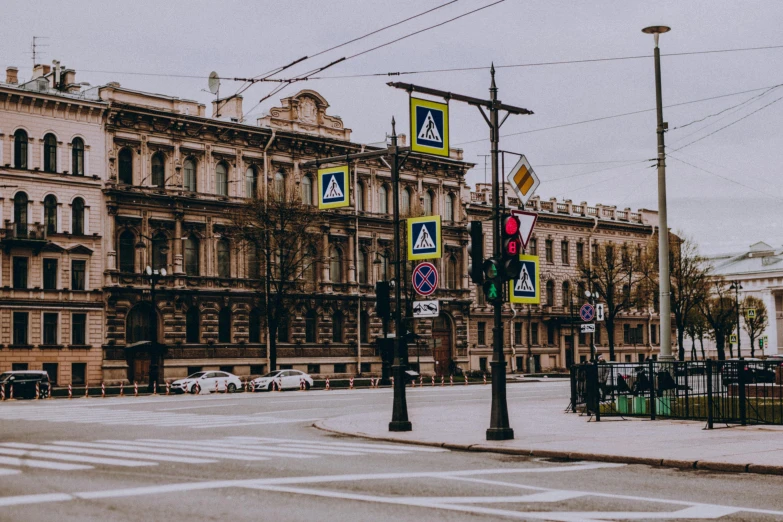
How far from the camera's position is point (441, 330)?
3123 inches

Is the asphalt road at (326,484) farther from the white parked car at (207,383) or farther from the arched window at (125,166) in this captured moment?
the arched window at (125,166)

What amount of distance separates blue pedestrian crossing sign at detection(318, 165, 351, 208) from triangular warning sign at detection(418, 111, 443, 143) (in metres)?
2.84

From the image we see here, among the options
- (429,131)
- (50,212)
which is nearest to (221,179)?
(50,212)

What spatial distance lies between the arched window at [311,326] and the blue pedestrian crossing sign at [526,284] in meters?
50.8

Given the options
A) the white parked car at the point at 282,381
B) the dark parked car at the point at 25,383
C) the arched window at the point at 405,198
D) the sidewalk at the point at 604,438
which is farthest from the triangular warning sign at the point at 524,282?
the arched window at the point at 405,198

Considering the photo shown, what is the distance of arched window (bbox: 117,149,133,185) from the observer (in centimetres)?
6047

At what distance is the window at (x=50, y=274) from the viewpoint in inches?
2237

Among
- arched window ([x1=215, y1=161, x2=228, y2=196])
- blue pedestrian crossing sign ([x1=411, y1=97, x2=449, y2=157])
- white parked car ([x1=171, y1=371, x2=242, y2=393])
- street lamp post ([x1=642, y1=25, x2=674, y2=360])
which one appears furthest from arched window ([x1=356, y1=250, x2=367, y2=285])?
blue pedestrian crossing sign ([x1=411, y1=97, x2=449, y2=157])

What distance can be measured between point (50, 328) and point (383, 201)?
27093 millimetres

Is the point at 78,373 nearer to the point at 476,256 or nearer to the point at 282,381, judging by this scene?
the point at 282,381

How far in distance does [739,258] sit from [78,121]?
101837mm

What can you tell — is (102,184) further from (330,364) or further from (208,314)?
(330,364)

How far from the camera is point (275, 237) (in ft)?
203

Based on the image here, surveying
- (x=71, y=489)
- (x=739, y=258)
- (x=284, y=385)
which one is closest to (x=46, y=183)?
(x=284, y=385)
